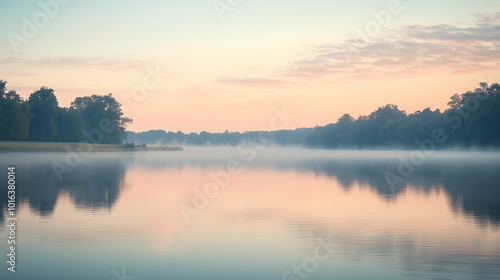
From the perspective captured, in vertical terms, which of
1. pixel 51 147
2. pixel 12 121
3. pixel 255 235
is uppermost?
pixel 12 121

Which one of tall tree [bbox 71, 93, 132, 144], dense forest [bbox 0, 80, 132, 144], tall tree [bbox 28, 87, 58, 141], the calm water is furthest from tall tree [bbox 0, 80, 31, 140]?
the calm water

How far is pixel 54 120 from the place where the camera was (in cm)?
15262

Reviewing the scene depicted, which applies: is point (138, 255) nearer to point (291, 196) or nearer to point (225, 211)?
point (225, 211)

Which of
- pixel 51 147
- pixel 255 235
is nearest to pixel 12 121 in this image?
pixel 51 147

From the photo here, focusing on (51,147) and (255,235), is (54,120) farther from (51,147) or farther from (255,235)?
(255,235)

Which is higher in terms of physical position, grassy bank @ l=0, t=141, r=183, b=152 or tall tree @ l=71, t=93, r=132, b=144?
tall tree @ l=71, t=93, r=132, b=144

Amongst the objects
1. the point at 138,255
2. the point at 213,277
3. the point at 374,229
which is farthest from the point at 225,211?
the point at 213,277

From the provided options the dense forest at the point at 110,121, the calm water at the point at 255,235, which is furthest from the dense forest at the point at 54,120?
the calm water at the point at 255,235

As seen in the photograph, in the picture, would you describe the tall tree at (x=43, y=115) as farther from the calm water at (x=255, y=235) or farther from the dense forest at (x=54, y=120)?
the calm water at (x=255, y=235)

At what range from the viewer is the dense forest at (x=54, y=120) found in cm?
12300

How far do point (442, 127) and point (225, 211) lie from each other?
15377cm

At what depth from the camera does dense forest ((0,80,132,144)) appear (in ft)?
404

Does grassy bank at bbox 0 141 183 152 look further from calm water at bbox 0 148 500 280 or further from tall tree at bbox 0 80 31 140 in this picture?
calm water at bbox 0 148 500 280

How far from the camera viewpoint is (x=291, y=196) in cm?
3016
